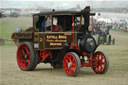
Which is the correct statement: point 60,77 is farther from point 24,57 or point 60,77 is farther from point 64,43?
point 24,57

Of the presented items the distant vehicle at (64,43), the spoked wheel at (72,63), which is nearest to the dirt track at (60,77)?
the spoked wheel at (72,63)

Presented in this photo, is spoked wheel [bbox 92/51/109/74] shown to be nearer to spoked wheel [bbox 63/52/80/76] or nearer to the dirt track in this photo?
the dirt track

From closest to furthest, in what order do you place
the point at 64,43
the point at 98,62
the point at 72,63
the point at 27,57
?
the point at 72,63 < the point at 64,43 < the point at 98,62 < the point at 27,57

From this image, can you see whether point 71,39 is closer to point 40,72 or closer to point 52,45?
point 52,45

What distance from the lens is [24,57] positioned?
622 inches

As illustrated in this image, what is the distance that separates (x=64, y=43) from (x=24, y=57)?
Result: 7.55 feet

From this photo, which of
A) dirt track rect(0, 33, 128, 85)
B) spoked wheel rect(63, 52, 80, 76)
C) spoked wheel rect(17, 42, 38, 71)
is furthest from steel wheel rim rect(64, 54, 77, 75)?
spoked wheel rect(17, 42, 38, 71)

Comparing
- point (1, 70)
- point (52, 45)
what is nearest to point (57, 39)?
point (52, 45)

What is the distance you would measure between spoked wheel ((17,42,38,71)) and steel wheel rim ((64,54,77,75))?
1.65m

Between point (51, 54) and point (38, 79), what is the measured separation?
2.35m

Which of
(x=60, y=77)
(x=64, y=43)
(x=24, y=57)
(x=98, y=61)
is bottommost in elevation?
(x=60, y=77)

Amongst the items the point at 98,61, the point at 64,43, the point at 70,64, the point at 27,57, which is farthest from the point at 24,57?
the point at 98,61

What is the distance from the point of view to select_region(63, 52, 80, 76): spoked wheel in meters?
13.2

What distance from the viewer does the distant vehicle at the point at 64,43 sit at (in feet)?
45.1
